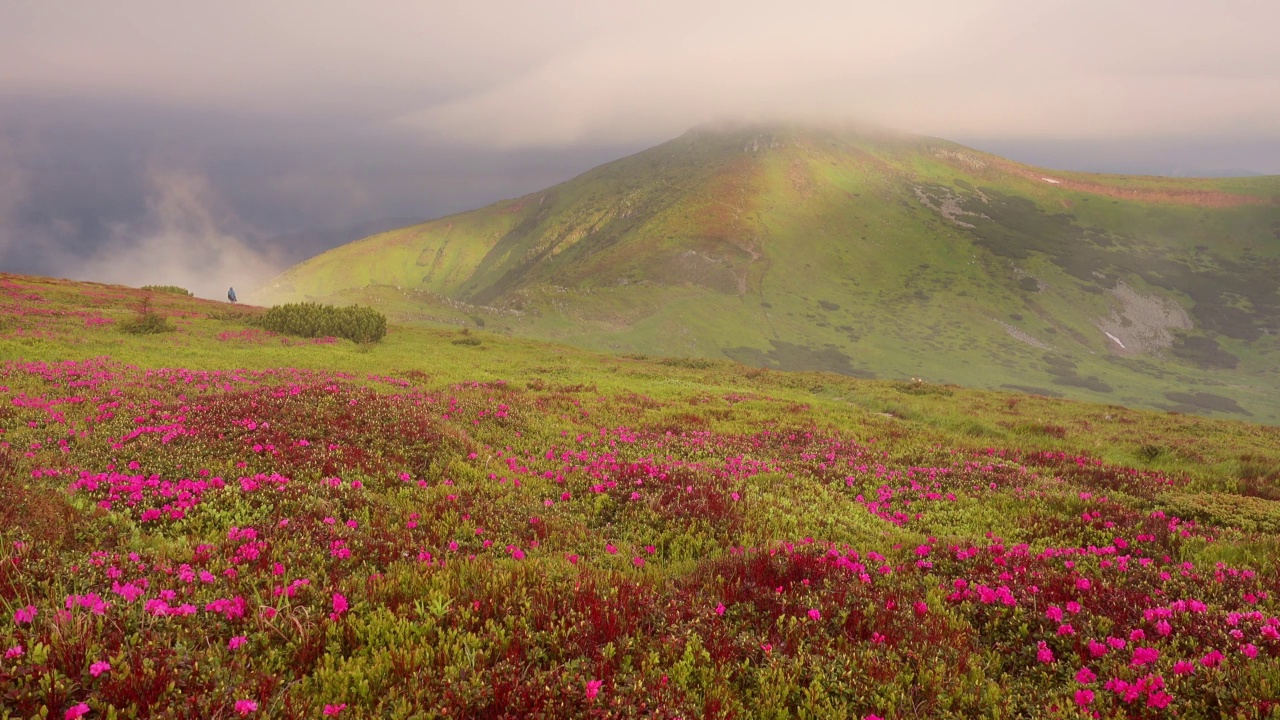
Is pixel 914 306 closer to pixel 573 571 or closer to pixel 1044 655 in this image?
pixel 1044 655

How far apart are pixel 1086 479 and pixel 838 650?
13.7 metres

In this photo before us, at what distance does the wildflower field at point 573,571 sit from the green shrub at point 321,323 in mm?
23692

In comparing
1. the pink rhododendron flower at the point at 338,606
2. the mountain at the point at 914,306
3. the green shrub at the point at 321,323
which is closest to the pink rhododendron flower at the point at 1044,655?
the pink rhododendron flower at the point at 338,606

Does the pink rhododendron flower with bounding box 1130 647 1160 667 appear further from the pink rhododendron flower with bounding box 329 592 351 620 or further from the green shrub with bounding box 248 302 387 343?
the green shrub with bounding box 248 302 387 343

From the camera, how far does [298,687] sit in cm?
438

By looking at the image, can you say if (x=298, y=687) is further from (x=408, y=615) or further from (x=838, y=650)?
(x=838, y=650)

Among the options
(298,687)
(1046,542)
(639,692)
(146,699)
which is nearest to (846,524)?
(1046,542)

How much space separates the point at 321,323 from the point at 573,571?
40.9 meters

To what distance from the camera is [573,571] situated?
7.05 metres

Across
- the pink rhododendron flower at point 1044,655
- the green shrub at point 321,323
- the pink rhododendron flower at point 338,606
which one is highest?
the green shrub at point 321,323

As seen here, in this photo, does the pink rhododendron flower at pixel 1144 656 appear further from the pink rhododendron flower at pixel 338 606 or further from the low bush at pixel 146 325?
the low bush at pixel 146 325

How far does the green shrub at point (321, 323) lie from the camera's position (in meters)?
40.1

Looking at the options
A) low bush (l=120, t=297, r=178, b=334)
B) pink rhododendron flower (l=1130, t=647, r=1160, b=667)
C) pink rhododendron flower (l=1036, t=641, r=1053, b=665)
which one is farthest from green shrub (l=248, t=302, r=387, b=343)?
pink rhododendron flower (l=1130, t=647, r=1160, b=667)

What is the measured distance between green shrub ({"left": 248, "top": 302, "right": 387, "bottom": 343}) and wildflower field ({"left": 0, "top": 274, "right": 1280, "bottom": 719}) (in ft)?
77.7
